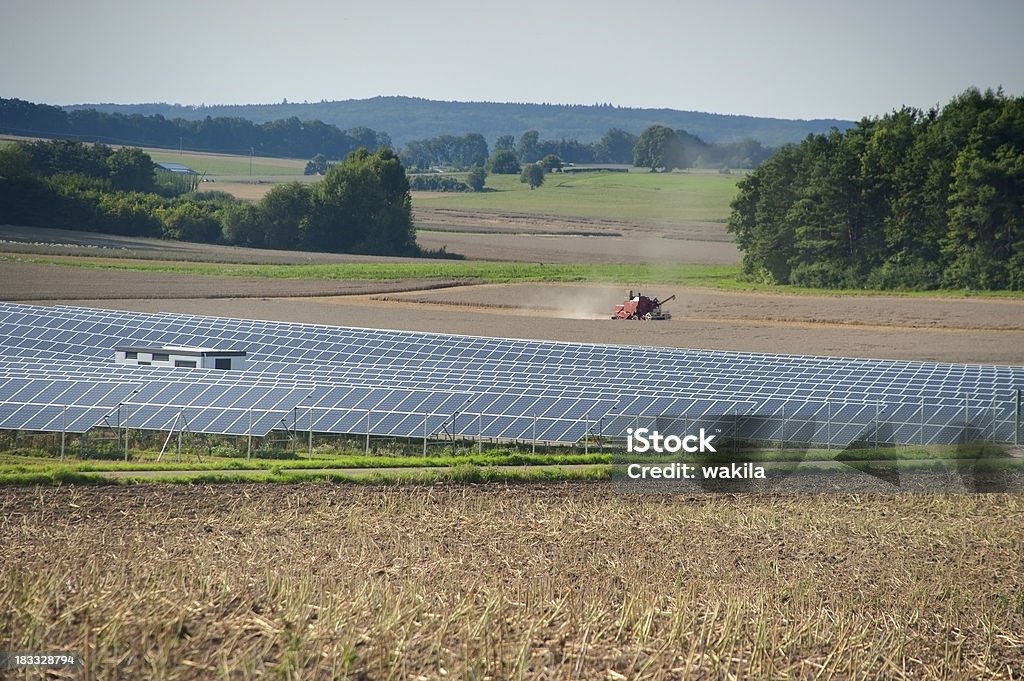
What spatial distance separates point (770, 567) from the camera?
56.3 feet

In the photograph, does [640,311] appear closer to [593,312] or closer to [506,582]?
Answer: [593,312]

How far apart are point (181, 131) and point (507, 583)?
163 metres

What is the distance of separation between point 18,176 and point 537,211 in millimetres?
63856

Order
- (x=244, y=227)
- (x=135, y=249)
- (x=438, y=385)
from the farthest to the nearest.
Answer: (x=244, y=227), (x=135, y=249), (x=438, y=385)

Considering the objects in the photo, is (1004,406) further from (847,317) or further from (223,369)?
(847,317)

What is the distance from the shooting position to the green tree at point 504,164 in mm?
176125

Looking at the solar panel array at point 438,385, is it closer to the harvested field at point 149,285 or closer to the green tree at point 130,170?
the harvested field at point 149,285

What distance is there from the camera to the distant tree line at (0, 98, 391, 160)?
4875 inches

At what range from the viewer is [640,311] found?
58.3 meters

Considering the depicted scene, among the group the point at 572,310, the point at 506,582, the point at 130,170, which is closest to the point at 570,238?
the point at 130,170

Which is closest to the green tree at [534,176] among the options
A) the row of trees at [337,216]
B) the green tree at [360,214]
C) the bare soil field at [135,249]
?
the row of trees at [337,216]

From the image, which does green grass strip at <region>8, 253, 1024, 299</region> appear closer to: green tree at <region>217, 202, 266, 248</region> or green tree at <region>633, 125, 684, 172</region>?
green tree at <region>217, 202, 266, 248</region>

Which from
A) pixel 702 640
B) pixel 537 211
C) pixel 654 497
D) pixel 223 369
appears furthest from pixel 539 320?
pixel 537 211

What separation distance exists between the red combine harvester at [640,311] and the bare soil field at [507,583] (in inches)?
1368
